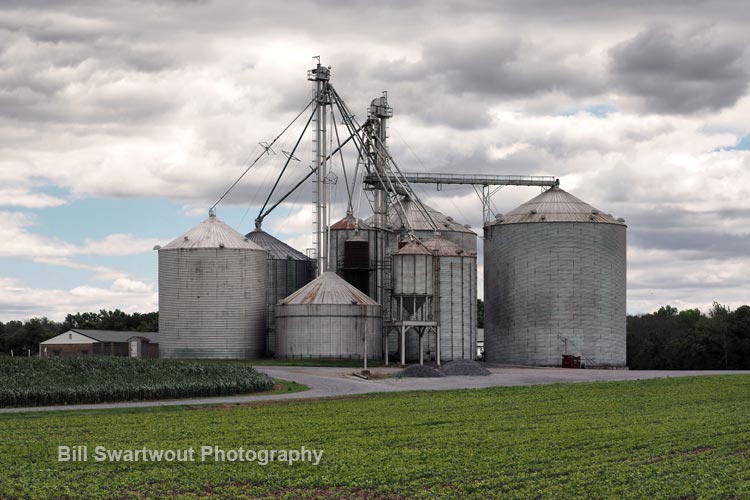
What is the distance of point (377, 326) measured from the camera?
99.6m

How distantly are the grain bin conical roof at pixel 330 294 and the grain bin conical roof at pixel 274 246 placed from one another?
534 inches

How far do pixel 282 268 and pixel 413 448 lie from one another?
261ft

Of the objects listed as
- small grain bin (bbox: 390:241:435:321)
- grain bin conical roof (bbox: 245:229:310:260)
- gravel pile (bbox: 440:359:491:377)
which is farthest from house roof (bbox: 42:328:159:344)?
gravel pile (bbox: 440:359:491:377)

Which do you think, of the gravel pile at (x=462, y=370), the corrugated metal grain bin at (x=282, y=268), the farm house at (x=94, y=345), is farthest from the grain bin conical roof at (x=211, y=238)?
the gravel pile at (x=462, y=370)

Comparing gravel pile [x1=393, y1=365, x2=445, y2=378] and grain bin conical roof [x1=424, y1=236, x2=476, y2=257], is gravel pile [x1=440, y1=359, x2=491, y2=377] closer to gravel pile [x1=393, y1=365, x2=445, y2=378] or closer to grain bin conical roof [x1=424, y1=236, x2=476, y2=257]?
gravel pile [x1=393, y1=365, x2=445, y2=378]

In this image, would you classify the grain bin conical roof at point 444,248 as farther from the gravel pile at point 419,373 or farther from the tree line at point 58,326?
the tree line at point 58,326

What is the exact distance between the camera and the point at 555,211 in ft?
331

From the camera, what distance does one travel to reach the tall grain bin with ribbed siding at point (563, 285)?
9794 cm

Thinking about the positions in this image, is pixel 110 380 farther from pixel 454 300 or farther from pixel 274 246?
pixel 274 246

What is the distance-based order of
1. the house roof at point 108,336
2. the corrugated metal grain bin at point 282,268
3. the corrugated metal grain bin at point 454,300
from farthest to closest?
the house roof at point 108,336 < the corrugated metal grain bin at point 282,268 < the corrugated metal grain bin at point 454,300

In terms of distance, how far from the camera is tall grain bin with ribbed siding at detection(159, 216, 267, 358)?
9819 centimetres

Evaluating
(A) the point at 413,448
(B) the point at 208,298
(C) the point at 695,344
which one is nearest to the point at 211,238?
(B) the point at 208,298

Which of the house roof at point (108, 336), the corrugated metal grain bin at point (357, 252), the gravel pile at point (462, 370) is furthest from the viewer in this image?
the house roof at point (108, 336)

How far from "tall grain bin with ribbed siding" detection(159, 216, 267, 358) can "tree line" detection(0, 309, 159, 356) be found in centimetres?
5575
